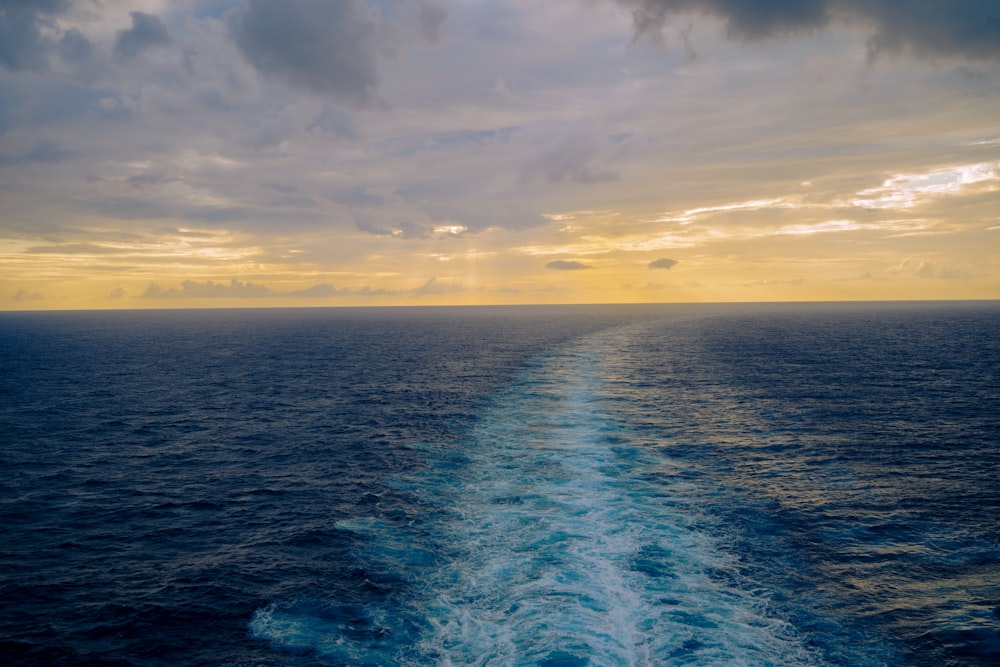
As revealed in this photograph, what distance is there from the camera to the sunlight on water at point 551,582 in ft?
68.6

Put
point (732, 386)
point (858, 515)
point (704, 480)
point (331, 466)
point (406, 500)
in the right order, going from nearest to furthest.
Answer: point (858, 515) < point (406, 500) < point (704, 480) < point (331, 466) < point (732, 386)

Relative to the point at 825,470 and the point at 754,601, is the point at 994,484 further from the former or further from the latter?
the point at 754,601

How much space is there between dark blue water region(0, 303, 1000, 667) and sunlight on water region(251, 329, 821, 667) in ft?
0.46

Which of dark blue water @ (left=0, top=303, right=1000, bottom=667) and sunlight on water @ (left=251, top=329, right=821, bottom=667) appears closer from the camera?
sunlight on water @ (left=251, top=329, right=821, bottom=667)

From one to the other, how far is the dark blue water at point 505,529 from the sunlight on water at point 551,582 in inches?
5.5

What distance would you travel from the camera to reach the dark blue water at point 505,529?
21859 millimetres

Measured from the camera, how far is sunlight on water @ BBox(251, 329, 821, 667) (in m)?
20.9

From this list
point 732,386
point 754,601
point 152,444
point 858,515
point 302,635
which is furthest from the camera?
point 732,386

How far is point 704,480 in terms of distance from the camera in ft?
130

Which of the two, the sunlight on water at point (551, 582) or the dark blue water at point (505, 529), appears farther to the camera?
the dark blue water at point (505, 529)

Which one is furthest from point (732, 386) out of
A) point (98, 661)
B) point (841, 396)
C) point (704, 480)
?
point (98, 661)

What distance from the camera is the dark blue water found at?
21.9m

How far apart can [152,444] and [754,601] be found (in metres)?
51.3

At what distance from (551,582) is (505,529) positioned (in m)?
6.32
